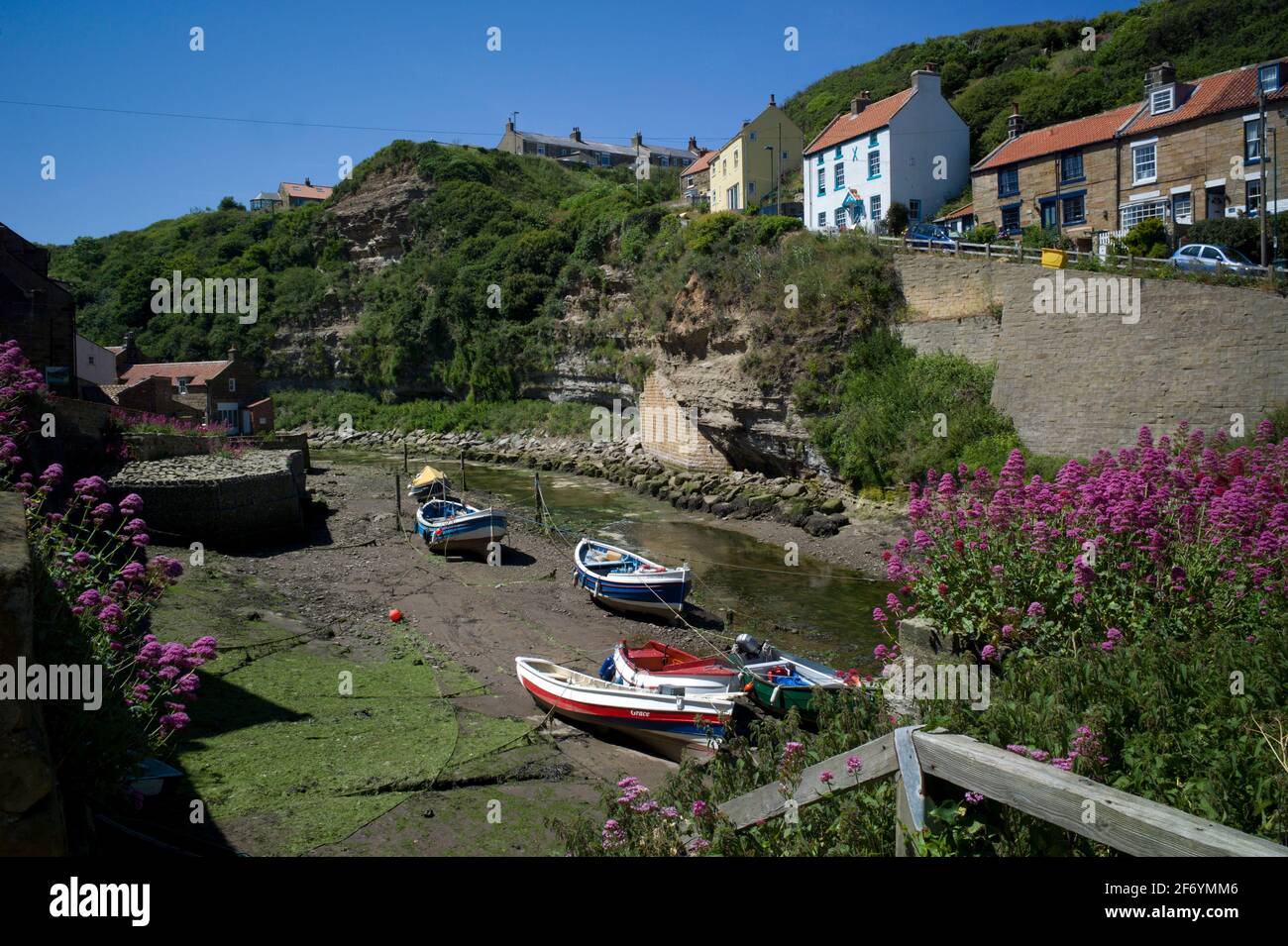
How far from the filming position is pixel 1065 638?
7727mm

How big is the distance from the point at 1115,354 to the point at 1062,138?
1744cm

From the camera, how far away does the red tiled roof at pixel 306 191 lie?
102875 mm

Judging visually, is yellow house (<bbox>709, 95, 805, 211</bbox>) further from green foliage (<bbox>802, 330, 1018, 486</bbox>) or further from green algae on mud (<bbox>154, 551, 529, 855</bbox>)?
green algae on mud (<bbox>154, 551, 529, 855</bbox>)

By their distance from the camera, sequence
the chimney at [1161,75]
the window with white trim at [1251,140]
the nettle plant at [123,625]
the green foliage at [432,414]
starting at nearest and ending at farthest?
the nettle plant at [123,625], the window with white trim at [1251,140], the chimney at [1161,75], the green foliage at [432,414]

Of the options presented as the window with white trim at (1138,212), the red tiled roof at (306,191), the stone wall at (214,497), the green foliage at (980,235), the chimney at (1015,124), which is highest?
the red tiled roof at (306,191)

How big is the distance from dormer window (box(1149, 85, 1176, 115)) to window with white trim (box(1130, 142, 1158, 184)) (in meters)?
1.58

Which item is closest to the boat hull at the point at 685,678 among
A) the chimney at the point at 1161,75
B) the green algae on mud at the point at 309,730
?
the green algae on mud at the point at 309,730

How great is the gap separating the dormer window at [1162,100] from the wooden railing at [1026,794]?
3749cm

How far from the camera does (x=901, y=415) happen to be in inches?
1124

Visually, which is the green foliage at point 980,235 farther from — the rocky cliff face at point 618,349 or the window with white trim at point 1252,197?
the rocky cliff face at point 618,349

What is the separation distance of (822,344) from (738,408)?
4.66 meters

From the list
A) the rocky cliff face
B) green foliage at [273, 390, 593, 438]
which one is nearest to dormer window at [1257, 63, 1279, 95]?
the rocky cliff face

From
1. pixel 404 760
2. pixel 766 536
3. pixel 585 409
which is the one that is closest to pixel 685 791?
pixel 404 760
